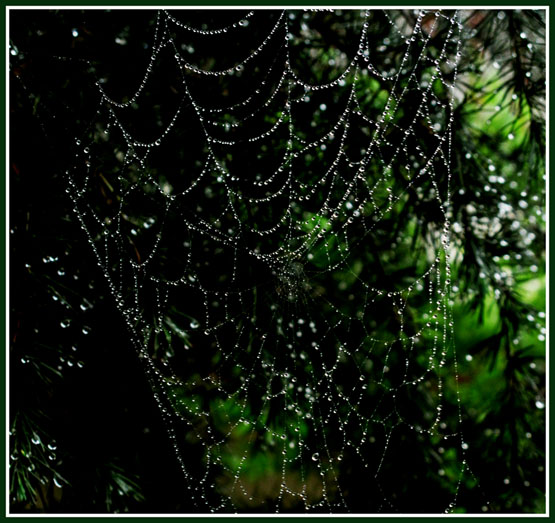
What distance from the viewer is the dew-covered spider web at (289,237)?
87 centimetres

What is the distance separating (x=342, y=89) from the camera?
0.91 meters

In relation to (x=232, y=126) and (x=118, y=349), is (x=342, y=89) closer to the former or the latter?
(x=232, y=126)

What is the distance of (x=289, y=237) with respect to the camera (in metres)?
0.93

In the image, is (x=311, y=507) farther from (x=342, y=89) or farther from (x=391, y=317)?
(x=342, y=89)

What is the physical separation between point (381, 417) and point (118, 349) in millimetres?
453

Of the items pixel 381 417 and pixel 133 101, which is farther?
pixel 381 417

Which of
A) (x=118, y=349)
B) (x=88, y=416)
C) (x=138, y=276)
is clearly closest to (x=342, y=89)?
(x=138, y=276)

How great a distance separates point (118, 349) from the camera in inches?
35.0

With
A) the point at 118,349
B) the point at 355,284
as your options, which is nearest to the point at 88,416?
the point at 118,349

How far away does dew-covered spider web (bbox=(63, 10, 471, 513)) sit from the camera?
87 centimetres

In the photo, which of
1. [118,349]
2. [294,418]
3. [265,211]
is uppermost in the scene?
[265,211]

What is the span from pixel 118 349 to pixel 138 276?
0.38 feet

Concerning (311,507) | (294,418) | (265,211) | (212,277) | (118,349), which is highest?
(265,211)

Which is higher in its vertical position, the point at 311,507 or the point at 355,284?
the point at 355,284
